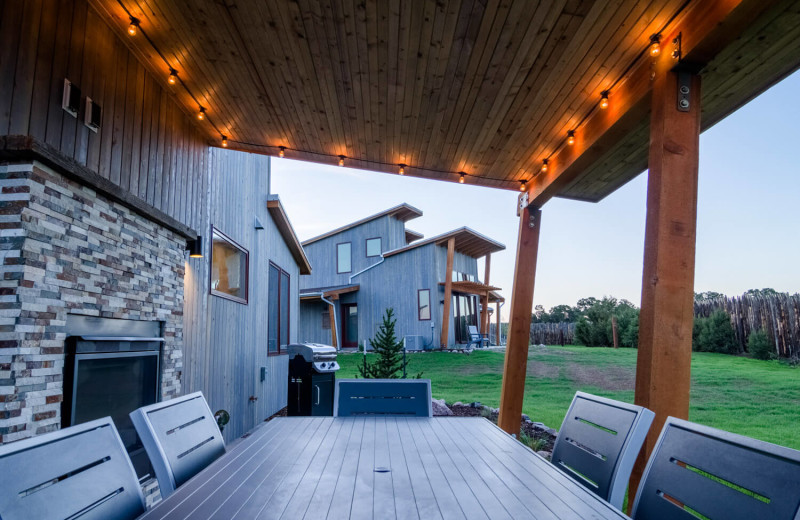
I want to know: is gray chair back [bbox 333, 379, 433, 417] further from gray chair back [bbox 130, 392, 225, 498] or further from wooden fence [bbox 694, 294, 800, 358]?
wooden fence [bbox 694, 294, 800, 358]

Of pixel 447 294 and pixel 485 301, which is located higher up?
pixel 447 294

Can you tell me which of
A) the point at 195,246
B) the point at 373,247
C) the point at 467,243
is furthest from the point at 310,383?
the point at 373,247

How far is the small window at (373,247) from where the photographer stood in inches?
762

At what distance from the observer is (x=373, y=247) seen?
63.9 ft

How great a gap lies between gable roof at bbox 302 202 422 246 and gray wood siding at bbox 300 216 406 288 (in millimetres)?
158

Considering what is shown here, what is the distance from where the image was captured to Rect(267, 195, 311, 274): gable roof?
8156mm

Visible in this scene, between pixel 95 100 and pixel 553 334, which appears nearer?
pixel 95 100

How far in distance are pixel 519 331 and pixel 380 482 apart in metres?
3.80

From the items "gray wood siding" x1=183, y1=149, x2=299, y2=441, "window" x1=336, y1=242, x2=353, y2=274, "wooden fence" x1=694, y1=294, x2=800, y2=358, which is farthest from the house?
"gray wood siding" x1=183, y1=149, x2=299, y2=441

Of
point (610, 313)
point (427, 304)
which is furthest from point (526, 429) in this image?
point (610, 313)

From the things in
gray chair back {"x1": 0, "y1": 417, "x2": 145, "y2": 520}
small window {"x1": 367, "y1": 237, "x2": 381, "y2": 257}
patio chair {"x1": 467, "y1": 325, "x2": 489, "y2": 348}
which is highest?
small window {"x1": 367, "y1": 237, "x2": 381, "y2": 257}

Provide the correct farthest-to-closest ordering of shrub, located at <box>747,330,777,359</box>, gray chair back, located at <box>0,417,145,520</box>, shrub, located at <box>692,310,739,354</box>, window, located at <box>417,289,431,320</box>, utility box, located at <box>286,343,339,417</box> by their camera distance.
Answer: window, located at <box>417,289,431,320</box>
shrub, located at <box>692,310,739,354</box>
shrub, located at <box>747,330,777,359</box>
utility box, located at <box>286,343,339,417</box>
gray chair back, located at <box>0,417,145,520</box>

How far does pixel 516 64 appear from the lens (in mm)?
3402

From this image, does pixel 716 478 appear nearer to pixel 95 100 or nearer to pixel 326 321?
pixel 95 100
